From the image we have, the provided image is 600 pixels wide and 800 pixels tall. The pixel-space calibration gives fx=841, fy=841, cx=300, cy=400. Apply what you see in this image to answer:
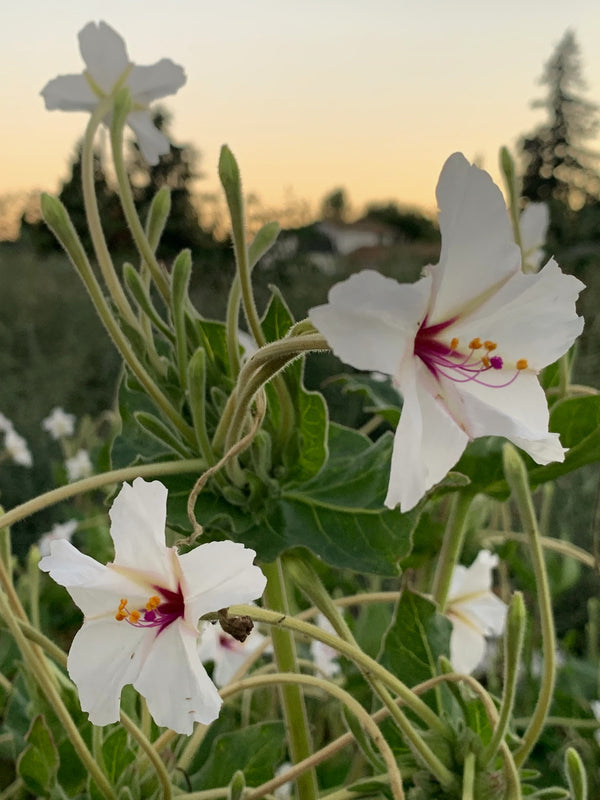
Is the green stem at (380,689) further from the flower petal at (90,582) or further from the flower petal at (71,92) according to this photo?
the flower petal at (71,92)

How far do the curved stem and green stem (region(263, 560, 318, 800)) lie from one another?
0.04 m

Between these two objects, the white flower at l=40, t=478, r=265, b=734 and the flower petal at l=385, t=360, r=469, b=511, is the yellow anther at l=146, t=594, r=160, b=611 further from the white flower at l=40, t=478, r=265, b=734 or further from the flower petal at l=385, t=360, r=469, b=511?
the flower petal at l=385, t=360, r=469, b=511

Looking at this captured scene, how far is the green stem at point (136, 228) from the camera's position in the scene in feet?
1.27

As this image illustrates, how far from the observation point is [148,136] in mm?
494

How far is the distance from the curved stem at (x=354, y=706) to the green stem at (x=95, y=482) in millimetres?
99

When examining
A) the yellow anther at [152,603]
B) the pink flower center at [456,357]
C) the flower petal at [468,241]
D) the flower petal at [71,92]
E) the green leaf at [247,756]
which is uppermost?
the flower petal at [71,92]

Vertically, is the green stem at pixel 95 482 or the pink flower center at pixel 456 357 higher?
the pink flower center at pixel 456 357

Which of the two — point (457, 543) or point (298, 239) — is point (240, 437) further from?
point (298, 239)

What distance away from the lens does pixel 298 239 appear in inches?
203

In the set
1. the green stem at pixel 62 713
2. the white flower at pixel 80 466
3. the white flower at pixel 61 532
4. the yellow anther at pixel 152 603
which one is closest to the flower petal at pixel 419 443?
the yellow anther at pixel 152 603

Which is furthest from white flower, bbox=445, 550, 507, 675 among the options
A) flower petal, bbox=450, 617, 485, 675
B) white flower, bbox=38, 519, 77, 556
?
white flower, bbox=38, 519, 77, 556

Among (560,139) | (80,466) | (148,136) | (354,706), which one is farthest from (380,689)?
(560,139)

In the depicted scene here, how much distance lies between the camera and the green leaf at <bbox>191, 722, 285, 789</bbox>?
0.46 m

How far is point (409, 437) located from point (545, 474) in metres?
0.22
